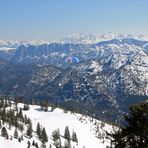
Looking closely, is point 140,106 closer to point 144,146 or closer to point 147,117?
point 147,117

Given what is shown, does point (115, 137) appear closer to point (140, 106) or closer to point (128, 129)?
point (128, 129)

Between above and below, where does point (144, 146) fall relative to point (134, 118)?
below

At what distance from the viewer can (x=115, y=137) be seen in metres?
32.6

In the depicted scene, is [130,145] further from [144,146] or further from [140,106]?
[140,106]

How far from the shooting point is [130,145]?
32.6 meters

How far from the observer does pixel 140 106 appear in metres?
32.0

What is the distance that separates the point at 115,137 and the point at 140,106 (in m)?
3.21

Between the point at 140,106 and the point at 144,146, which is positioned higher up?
the point at 140,106

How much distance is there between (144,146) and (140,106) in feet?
10.3

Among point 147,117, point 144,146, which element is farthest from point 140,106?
point 144,146

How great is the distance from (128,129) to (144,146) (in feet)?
5.98

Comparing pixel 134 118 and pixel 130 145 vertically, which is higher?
pixel 134 118

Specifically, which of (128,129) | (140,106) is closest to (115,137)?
(128,129)

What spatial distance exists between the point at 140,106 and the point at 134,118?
1090 millimetres
